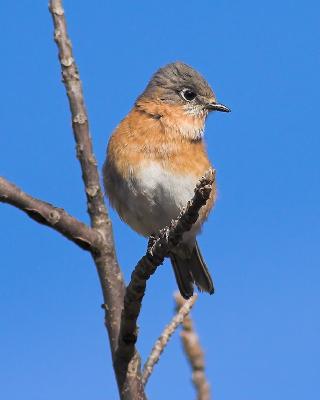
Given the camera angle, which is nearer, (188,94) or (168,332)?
(168,332)

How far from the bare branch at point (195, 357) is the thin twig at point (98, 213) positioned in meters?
0.26

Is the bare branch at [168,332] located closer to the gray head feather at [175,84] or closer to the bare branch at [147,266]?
the bare branch at [147,266]

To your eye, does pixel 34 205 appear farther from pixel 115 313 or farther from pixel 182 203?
pixel 182 203

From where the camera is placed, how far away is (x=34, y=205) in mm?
2818

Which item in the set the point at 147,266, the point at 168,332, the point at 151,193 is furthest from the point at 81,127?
the point at 151,193

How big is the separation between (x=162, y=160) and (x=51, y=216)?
2630mm

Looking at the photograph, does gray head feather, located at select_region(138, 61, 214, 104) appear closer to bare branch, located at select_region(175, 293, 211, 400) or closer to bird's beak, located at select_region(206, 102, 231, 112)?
bird's beak, located at select_region(206, 102, 231, 112)

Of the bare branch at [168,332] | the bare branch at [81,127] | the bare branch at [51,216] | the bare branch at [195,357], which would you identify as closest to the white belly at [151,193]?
the bare branch at [168,332]

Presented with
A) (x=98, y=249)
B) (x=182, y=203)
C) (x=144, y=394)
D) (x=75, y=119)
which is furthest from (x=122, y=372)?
(x=182, y=203)

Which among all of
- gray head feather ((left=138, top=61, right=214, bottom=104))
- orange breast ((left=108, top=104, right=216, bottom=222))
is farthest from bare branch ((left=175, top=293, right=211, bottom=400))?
gray head feather ((left=138, top=61, right=214, bottom=104))

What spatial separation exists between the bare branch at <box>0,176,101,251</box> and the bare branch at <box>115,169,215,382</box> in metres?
0.34

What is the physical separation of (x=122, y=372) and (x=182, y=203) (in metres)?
2.55

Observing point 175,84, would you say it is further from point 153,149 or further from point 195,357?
point 195,357

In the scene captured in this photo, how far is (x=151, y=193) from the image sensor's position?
5410 mm
